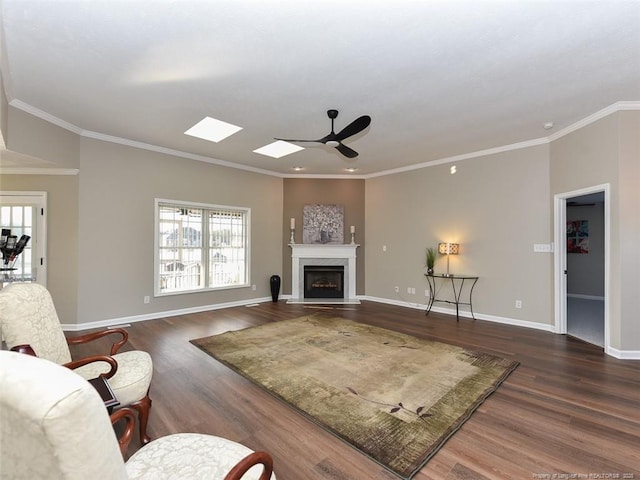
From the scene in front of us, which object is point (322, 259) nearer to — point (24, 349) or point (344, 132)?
point (344, 132)

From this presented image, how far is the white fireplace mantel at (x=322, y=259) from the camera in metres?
6.90

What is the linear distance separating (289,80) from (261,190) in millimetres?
3803

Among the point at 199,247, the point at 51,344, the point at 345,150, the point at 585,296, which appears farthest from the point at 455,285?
the point at 51,344

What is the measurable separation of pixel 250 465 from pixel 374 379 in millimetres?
2074

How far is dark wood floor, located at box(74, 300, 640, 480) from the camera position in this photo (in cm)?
181

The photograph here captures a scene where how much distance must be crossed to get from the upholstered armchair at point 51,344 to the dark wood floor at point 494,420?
392 mm

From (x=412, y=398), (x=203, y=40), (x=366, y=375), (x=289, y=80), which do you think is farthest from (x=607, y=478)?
(x=203, y=40)

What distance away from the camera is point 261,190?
6668 mm

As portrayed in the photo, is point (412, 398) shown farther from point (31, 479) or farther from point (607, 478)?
point (31, 479)

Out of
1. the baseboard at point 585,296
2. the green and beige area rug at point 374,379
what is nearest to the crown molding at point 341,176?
the green and beige area rug at point 374,379

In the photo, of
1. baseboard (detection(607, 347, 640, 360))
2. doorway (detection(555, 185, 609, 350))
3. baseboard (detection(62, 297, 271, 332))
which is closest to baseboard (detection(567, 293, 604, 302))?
doorway (detection(555, 185, 609, 350))

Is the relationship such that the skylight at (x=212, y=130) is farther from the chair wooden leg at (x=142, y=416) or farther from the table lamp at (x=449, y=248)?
the table lamp at (x=449, y=248)

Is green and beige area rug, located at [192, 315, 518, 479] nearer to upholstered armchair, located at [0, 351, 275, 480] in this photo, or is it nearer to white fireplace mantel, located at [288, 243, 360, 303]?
upholstered armchair, located at [0, 351, 275, 480]

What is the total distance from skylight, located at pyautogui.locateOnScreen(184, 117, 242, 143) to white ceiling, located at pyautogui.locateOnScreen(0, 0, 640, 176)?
0.21 meters
